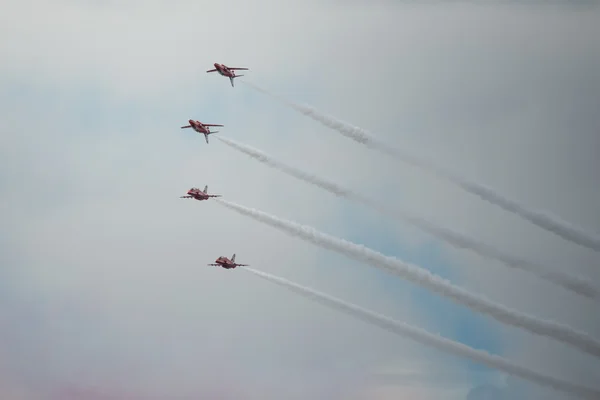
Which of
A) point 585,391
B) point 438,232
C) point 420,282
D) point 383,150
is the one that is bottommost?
point 585,391

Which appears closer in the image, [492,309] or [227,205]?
[492,309]

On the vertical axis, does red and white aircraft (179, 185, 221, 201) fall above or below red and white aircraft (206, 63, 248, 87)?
below

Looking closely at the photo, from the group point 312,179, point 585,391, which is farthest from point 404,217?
point 585,391

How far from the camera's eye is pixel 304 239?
213 feet

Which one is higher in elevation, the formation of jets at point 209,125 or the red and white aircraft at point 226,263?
the formation of jets at point 209,125

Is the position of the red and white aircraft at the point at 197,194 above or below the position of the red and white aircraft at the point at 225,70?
below

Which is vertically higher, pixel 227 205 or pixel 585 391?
pixel 227 205

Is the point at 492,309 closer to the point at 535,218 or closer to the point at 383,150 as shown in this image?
the point at 535,218

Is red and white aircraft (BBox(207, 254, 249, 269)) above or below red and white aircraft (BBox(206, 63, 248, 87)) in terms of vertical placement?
below

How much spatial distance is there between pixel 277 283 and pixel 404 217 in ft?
36.0

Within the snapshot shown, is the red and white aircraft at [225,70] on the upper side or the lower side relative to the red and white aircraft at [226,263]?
upper

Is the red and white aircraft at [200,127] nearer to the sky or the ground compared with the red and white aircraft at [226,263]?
nearer to the sky

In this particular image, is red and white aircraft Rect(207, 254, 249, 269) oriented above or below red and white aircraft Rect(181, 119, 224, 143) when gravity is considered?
below

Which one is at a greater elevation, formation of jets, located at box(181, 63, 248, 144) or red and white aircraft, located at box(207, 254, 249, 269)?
formation of jets, located at box(181, 63, 248, 144)
